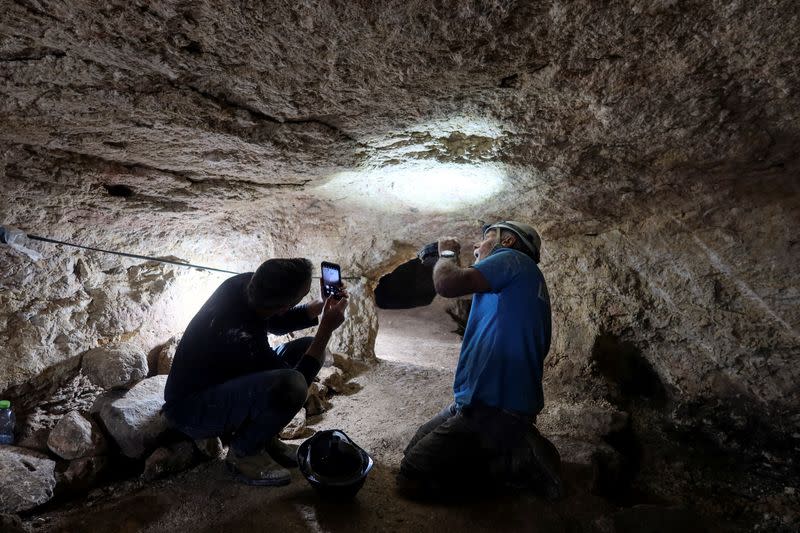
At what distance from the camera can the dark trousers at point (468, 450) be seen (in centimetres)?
227

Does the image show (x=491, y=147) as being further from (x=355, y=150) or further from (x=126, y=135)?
(x=126, y=135)

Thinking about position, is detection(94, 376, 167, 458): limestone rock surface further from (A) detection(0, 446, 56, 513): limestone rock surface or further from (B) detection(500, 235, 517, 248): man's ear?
(B) detection(500, 235, 517, 248): man's ear

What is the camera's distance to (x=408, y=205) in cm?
399

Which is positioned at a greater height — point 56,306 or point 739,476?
point 56,306

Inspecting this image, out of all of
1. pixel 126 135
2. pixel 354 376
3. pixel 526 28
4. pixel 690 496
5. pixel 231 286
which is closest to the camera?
pixel 526 28

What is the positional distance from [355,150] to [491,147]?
0.84 meters

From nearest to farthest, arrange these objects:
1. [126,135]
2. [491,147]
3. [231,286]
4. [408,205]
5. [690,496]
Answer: [126,135] < [231,286] < [491,147] < [690,496] < [408,205]

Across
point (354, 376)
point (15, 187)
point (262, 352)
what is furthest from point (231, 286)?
point (354, 376)

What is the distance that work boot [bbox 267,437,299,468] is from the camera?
2.47 metres

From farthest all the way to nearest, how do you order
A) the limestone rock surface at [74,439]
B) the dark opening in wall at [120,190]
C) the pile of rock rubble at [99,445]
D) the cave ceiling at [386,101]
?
1. the dark opening in wall at [120,190]
2. the limestone rock surface at [74,439]
3. the pile of rock rubble at [99,445]
4. the cave ceiling at [386,101]

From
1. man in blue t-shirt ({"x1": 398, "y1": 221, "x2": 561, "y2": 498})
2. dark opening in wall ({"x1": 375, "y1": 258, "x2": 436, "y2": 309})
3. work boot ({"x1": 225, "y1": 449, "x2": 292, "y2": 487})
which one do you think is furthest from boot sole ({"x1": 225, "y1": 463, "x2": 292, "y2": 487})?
dark opening in wall ({"x1": 375, "y1": 258, "x2": 436, "y2": 309})

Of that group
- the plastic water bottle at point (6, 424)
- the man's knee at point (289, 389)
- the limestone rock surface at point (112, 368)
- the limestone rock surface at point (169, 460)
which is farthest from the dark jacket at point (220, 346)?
the plastic water bottle at point (6, 424)

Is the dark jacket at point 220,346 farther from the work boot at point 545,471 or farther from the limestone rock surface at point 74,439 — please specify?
the work boot at point 545,471

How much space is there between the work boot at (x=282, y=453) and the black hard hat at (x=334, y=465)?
0.34m
